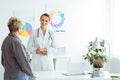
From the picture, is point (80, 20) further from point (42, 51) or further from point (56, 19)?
point (42, 51)

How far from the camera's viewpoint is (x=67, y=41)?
589 cm

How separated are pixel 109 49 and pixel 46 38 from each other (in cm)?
214

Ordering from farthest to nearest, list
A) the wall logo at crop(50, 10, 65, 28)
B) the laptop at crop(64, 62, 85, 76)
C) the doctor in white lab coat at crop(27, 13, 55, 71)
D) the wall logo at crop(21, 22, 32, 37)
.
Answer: the wall logo at crop(50, 10, 65, 28), the wall logo at crop(21, 22, 32, 37), the doctor in white lab coat at crop(27, 13, 55, 71), the laptop at crop(64, 62, 85, 76)

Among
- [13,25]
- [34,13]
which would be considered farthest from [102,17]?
[13,25]

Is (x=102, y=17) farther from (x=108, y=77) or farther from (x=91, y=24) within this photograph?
(x=108, y=77)

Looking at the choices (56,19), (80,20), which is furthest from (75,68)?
(80,20)

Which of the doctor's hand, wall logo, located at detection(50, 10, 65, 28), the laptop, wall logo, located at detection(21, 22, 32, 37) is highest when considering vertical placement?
wall logo, located at detection(50, 10, 65, 28)

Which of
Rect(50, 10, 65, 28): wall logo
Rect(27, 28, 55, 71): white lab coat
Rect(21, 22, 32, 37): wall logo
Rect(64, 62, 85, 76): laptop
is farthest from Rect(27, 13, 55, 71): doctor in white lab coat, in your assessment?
Rect(50, 10, 65, 28): wall logo

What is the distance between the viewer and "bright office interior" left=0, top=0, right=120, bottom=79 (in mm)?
5613

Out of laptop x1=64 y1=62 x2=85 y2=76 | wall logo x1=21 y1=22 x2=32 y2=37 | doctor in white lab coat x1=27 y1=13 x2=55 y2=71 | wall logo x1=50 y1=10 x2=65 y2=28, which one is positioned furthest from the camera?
wall logo x1=50 y1=10 x2=65 y2=28

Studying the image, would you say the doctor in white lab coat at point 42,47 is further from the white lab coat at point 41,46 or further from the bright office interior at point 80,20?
the bright office interior at point 80,20

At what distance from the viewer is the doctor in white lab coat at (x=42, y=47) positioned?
409 cm

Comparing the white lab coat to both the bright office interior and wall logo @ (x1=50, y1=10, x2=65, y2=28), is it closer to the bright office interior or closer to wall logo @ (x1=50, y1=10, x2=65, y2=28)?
the bright office interior

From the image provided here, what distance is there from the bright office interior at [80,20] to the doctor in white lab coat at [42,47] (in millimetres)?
1396
